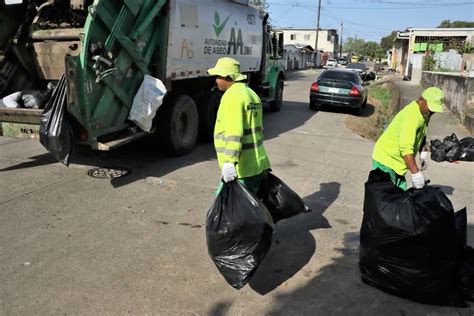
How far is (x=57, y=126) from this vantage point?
198 inches

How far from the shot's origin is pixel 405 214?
3.13 meters

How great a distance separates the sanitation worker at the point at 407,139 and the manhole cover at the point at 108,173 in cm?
361

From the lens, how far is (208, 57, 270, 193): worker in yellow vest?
3.28 metres

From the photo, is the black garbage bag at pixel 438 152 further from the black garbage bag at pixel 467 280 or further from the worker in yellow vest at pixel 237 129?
the worker in yellow vest at pixel 237 129

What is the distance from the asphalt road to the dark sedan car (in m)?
6.66

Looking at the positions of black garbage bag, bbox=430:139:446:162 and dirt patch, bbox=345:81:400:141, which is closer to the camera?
black garbage bag, bbox=430:139:446:162

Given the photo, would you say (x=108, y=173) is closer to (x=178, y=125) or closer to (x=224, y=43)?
(x=178, y=125)

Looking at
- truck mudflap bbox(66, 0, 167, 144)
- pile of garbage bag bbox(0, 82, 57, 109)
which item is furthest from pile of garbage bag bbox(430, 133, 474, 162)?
pile of garbage bag bbox(0, 82, 57, 109)

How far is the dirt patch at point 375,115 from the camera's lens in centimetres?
1170

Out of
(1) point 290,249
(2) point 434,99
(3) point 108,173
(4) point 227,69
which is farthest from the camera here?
(3) point 108,173

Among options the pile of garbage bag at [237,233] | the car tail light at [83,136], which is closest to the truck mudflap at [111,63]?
the car tail light at [83,136]

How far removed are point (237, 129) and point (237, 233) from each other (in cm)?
78

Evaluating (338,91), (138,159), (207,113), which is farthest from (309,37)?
(138,159)

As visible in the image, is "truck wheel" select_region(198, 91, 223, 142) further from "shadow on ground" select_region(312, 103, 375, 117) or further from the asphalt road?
"shadow on ground" select_region(312, 103, 375, 117)
